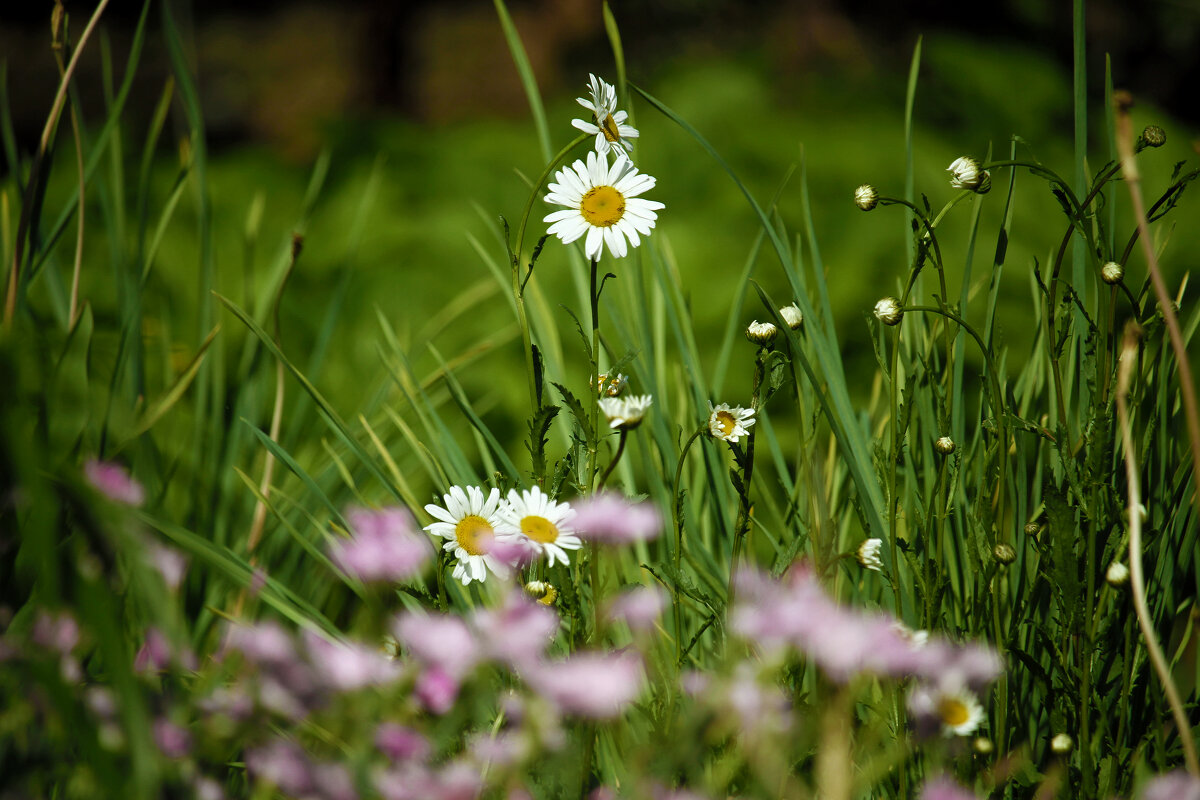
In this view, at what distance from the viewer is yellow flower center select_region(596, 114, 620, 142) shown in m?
0.56

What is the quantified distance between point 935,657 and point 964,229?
129cm

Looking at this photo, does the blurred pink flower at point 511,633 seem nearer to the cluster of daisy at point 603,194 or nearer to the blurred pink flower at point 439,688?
the blurred pink flower at point 439,688

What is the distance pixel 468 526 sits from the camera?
0.59m

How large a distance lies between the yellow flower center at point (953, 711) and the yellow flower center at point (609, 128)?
15.0 inches

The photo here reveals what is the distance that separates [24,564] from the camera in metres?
0.63

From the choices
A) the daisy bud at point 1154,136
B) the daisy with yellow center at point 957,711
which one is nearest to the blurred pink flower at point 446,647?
the daisy with yellow center at point 957,711

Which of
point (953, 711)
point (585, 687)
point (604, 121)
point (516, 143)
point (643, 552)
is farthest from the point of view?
point (516, 143)

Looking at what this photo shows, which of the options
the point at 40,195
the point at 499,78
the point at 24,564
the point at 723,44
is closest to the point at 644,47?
the point at 723,44

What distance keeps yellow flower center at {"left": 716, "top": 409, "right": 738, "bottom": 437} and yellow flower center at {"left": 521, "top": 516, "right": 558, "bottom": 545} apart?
0.13m

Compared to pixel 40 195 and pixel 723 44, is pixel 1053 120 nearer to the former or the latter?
pixel 723 44

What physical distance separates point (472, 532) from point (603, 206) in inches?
9.1

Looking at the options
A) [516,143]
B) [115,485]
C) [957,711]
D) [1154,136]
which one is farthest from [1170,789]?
[516,143]

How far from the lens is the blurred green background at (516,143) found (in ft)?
4.65

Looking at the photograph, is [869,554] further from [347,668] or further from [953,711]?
[347,668]
